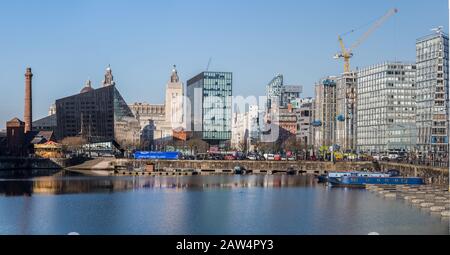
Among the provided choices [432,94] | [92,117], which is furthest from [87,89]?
[432,94]

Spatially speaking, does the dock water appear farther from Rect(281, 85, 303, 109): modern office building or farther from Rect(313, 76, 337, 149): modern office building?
Rect(281, 85, 303, 109): modern office building

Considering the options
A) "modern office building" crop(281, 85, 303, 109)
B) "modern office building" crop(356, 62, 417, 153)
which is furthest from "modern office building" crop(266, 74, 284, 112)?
"modern office building" crop(356, 62, 417, 153)

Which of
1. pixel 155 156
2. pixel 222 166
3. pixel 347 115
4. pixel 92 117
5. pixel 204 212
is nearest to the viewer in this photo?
pixel 204 212

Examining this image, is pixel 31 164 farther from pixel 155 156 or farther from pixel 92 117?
pixel 92 117

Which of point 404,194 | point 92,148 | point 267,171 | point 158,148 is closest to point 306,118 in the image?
point 158,148

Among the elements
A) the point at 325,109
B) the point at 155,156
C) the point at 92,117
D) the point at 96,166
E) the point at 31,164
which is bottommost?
the point at 96,166

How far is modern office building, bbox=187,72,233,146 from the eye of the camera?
111 meters

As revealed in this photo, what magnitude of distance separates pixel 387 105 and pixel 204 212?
68.7 meters

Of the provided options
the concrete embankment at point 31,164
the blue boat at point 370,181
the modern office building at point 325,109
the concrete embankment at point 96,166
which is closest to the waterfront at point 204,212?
the blue boat at point 370,181

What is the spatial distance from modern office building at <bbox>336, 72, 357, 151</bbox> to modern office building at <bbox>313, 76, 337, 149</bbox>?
195 inches

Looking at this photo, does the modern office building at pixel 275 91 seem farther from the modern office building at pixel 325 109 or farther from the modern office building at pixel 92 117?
the modern office building at pixel 92 117

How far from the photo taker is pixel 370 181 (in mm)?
52500
